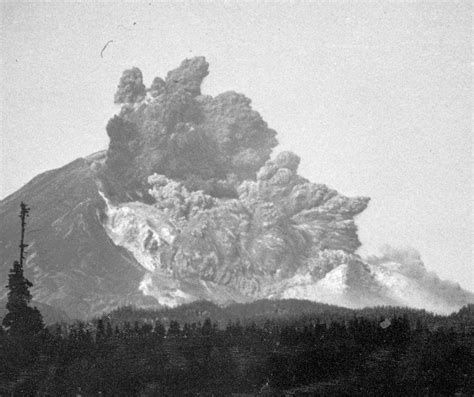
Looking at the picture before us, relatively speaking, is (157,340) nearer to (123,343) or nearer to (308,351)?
(123,343)

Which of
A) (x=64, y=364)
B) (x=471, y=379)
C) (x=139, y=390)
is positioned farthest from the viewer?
(x=64, y=364)

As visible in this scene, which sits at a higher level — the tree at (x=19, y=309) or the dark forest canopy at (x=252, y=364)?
the tree at (x=19, y=309)

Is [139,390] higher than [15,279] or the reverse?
the reverse

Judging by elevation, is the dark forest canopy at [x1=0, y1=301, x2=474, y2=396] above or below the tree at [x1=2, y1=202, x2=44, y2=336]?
below

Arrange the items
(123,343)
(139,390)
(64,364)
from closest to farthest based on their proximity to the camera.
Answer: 1. (139,390)
2. (64,364)
3. (123,343)

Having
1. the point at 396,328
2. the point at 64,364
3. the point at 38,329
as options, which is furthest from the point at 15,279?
the point at 396,328

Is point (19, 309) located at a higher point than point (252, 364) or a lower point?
higher

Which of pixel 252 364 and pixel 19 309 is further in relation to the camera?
pixel 19 309

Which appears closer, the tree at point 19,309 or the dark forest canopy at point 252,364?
the dark forest canopy at point 252,364

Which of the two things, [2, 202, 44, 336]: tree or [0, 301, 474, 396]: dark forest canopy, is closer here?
[0, 301, 474, 396]: dark forest canopy

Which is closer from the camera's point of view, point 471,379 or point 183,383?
point 471,379
